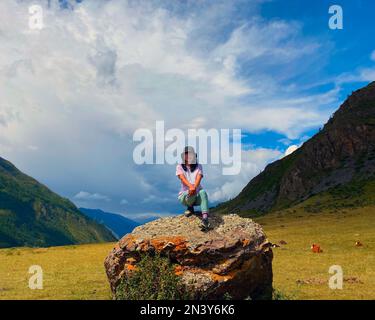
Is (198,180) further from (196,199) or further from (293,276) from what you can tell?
(293,276)

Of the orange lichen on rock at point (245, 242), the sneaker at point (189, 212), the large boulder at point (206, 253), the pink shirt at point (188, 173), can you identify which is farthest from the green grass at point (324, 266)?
the pink shirt at point (188, 173)

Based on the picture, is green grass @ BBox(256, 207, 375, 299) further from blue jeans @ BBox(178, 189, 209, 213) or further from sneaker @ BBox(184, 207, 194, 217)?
blue jeans @ BBox(178, 189, 209, 213)

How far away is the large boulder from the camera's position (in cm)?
2270

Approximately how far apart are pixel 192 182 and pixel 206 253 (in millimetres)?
3552

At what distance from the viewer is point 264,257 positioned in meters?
25.1

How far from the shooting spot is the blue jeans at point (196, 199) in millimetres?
23078

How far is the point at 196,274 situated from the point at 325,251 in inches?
1275

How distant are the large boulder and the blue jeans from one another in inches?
43.9

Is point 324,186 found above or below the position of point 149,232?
above

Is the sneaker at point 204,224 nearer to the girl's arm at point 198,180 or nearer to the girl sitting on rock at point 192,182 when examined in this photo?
the girl sitting on rock at point 192,182

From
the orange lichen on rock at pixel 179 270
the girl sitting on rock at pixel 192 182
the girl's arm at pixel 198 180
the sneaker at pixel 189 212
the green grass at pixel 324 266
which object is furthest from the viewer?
the green grass at pixel 324 266

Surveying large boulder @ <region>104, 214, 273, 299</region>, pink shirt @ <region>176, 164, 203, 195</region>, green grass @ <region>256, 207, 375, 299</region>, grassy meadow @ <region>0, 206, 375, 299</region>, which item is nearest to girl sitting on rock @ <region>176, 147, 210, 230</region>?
pink shirt @ <region>176, 164, 203, 195</region>
